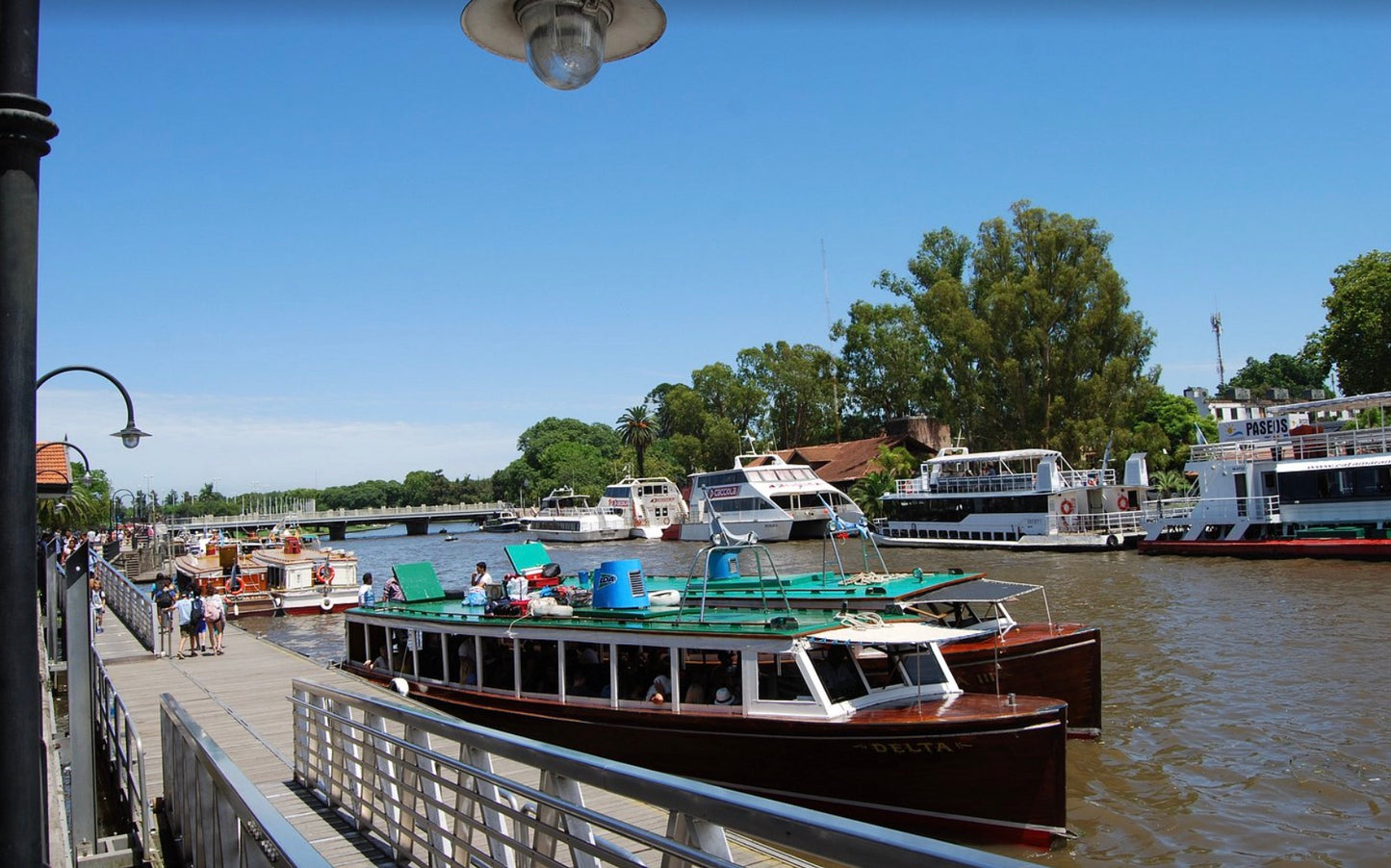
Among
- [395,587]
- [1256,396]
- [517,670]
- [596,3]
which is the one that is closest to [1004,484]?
[395,587]

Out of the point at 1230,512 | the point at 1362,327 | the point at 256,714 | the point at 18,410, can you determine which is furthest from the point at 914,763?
the point at 1362,327

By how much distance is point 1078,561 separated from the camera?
44.6 m

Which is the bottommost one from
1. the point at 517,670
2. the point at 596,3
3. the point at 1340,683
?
the point at 1340,683

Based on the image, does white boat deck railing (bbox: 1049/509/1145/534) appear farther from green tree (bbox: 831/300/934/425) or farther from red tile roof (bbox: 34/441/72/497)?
red tile roof (bbox: 34/441/72/497)

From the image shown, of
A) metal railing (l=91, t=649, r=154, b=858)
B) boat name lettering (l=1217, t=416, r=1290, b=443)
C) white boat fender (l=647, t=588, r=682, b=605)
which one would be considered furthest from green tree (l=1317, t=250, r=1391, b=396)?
metal railing (l=91, t=649, r=154, b=858)

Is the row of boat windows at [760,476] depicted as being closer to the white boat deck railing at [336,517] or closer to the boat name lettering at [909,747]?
the white boat deck railing at [336,517]

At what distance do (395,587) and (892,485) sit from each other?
54.3 m

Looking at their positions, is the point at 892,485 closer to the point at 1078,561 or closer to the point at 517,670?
the point at 1078,561

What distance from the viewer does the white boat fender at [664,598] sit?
56.9ft

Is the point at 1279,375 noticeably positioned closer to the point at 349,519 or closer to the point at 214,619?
the point at 349,519

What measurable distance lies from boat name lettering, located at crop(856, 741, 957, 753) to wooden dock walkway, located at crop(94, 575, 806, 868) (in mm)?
3359

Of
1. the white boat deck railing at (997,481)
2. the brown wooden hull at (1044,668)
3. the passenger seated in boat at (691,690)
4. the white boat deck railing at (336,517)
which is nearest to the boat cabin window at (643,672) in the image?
the passenger seated in boat at (691,690)

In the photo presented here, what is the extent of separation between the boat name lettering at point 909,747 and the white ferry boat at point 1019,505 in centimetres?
4143

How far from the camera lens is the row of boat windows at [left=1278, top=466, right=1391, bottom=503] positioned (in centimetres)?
4106
